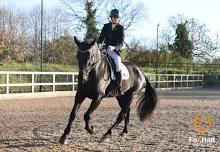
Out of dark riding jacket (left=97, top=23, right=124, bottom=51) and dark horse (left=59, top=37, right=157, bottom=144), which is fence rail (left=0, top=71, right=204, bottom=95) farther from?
dark riding jacket (left=97, top=23, right=124, bottom=51)

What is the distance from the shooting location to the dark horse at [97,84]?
6172mm

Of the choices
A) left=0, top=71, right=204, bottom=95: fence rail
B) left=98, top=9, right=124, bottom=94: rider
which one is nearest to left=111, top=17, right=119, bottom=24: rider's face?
left=98, top=9, right=124, bottom=94: rider

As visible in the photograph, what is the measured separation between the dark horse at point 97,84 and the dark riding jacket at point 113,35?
579mm

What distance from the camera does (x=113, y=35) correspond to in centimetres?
768

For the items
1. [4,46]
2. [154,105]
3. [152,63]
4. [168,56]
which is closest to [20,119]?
[154,105]

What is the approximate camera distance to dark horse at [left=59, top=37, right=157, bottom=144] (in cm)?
617

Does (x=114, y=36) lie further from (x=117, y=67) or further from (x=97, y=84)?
(x=97, y=84)

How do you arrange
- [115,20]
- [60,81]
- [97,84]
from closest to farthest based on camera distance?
[97,84], [115,20], [60,81]

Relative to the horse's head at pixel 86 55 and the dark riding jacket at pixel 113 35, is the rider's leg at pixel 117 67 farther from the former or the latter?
the horse's head at pixel 86 55

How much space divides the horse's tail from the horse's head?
2677mm

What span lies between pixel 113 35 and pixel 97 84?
1489 millimetres

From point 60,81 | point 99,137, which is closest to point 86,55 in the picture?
point 99,137

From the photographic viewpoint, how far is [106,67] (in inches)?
281

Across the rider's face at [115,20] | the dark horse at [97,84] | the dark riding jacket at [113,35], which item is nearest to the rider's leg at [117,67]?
the dark horse at [97,84]
